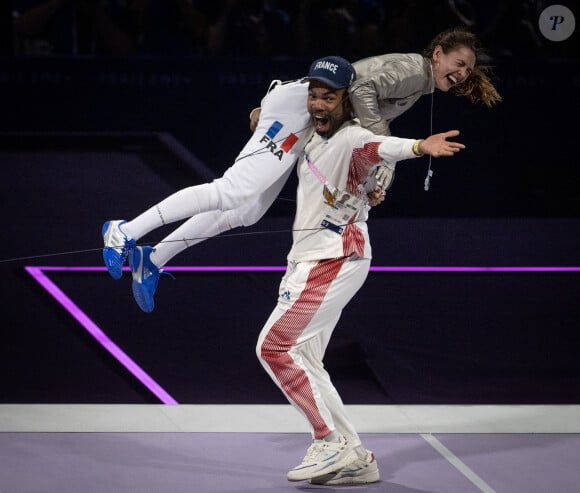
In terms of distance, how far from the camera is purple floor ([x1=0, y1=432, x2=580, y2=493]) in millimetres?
3432

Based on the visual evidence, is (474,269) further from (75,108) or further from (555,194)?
(75,108)

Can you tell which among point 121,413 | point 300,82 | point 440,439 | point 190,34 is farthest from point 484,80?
point 190,34

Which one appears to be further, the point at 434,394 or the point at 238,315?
the point at 238,315

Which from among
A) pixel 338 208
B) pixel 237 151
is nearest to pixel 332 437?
pixel 338 208

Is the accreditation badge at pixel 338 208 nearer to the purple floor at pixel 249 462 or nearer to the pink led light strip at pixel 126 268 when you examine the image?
the purple floor at pixel 249 462

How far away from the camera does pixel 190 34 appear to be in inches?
268

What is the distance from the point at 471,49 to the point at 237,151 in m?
3.36

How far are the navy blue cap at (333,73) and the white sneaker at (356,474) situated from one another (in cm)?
114

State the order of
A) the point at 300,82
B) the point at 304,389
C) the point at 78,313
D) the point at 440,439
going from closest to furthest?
the point at 304,389
the point at 300,82
the point at 440,439
the point at 78,313

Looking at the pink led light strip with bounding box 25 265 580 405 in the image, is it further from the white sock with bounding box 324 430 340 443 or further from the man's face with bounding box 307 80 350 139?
the man's face with bounding box 307 80 350 139

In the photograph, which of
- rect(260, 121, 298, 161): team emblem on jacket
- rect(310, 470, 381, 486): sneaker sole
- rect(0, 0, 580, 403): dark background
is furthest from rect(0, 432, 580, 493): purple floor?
rect(0, 0, 580, 403): dark background

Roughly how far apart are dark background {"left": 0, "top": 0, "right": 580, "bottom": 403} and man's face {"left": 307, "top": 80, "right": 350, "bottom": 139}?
2.01m

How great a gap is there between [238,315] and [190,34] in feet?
6.84

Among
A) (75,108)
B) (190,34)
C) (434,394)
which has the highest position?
(190,34)
